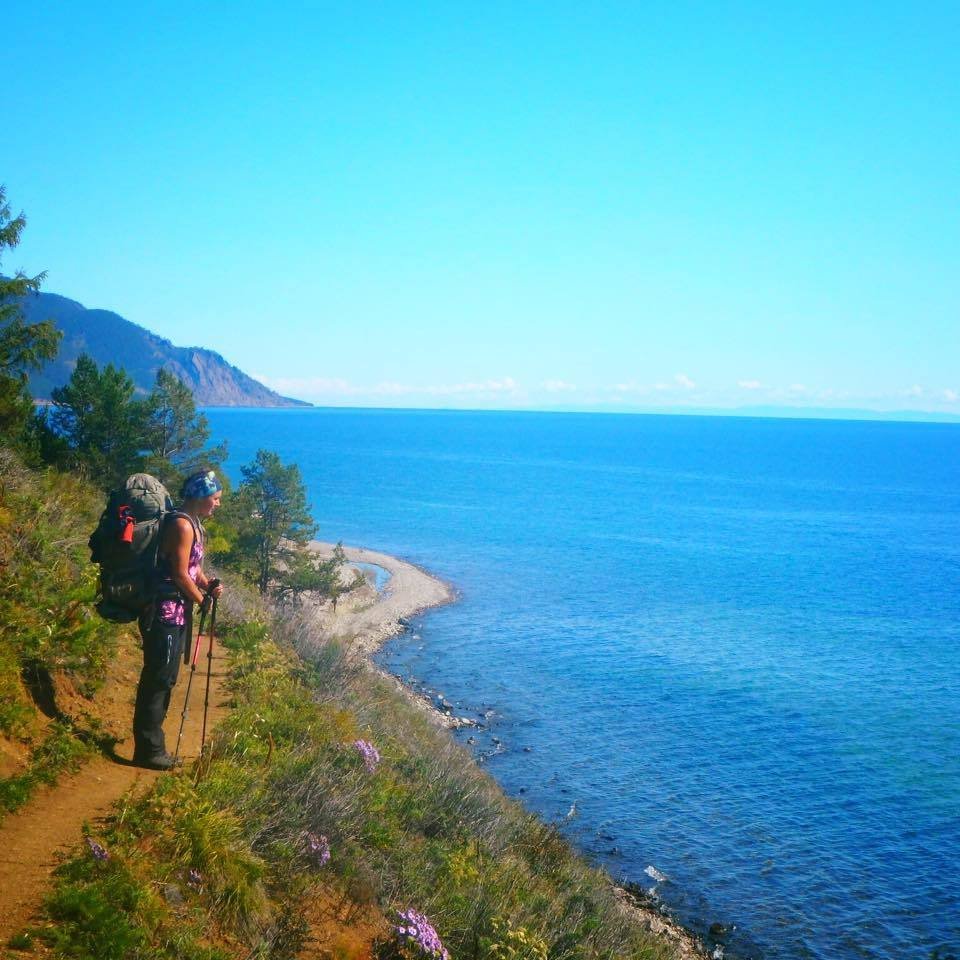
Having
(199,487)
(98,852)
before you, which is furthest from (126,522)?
(98,852)

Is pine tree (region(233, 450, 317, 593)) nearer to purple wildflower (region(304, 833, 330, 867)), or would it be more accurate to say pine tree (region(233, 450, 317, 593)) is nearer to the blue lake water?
the blue lake water

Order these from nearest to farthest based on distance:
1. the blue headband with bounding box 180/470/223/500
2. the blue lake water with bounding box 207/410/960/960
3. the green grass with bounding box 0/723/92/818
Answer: the green grass with bounding box 0/723/92/818
the blue headband with bounding box 180/470/223/500
the blue lake water with bounding box 207/410/960/960

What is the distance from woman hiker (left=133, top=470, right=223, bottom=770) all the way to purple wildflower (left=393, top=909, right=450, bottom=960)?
8.08 feet

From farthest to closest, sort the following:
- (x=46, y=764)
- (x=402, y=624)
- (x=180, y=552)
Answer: (x=402, y=624), (x=180, y=552), (x=46, y=764)

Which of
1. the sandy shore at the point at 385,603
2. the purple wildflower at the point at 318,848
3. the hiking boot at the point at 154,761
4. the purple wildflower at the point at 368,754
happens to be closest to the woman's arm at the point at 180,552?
the hiking boot at the point at 154,761

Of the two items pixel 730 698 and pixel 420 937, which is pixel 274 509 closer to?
pixel 730 698

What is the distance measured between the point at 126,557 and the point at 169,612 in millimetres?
603

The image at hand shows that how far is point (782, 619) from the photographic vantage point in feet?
149

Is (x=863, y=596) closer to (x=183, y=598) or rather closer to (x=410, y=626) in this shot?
(x=410, y=626)

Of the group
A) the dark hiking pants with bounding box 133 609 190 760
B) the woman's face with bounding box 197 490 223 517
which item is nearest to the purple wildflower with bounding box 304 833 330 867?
the dark hiking pants with bounding box 133 609 190 760

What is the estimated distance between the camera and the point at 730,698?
104 feet

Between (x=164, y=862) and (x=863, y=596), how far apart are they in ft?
175

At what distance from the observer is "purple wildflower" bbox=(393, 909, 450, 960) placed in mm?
6277

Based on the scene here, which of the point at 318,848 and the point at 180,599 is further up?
the point at 180,599
